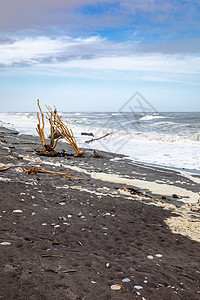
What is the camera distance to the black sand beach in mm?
2219

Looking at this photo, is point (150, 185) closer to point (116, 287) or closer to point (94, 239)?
point (94, 239)

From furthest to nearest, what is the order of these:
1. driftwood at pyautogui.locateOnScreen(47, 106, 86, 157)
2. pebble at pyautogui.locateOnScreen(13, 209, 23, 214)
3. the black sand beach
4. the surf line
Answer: driftwood at pyautogui.locateOnScreen(47, 106, 86, 157) < the surf line < pebble at pyautogui.locateOnScreen(13, 209, 23, 214) < the black sand beach

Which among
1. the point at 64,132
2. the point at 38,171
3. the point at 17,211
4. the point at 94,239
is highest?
the point at 64,132

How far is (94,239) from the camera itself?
134 inches

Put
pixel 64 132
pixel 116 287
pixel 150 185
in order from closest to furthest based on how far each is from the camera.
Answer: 1. pixel 116 287
2. pixel 150 185
3. pixel 64 132

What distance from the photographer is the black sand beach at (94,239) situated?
2.22 m

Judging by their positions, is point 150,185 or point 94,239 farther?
point 150,185

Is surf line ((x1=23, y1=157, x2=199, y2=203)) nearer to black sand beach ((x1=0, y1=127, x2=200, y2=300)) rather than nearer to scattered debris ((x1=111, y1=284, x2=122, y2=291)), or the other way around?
black sand beach ((x1=0, y1=127, x2=200, y2=300))

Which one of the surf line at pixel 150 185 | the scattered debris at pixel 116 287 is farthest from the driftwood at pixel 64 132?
the scattered debris at pixel 116 287

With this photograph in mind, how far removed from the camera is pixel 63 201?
486 cm

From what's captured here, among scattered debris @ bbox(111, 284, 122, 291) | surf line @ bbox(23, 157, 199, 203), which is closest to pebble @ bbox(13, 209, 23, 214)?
scattered debris @ bbox(111, 284, 122, 291)

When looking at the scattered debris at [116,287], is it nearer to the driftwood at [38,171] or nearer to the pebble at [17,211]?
the pebble at [17,211]

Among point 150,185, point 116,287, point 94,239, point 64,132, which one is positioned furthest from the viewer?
point 64,132

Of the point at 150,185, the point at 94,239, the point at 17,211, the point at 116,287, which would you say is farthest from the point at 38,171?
the point at 116,287
